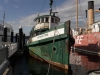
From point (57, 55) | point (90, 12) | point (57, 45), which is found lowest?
point (57, 55)

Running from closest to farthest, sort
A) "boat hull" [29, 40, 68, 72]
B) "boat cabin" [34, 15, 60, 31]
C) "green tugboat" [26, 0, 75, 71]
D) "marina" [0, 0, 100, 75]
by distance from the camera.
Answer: "marina" [0, 0, 100, 75]
"green tugboat" [26, 0, 75, 71]
"boat hull" [29, 40, 68, 72]
"boat cabin" [34, 15, 60, 31]

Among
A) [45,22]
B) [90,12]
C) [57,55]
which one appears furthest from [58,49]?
[90,12]

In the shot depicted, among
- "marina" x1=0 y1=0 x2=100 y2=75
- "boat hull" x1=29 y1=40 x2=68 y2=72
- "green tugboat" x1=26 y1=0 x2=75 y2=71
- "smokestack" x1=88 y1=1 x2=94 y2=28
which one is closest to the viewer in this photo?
"marina" x1=0 y1=0 x2=100 y2=75

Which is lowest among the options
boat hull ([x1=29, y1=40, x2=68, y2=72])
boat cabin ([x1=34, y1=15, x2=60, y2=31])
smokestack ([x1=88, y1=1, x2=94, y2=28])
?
boat hull ([x1=29, y1=40, x2=68, y2=72])

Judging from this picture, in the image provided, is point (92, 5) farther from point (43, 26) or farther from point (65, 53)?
point (65, 53)

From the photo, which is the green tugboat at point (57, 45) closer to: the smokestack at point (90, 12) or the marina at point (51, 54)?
the marina at point (51, 54)

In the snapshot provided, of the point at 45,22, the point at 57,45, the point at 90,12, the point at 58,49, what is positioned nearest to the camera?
the point at 58,49

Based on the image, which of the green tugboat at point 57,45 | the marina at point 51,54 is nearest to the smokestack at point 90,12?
the marina at point 51,54

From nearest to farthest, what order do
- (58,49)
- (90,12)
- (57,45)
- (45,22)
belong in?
1. (58,49)
2. (57,45)
3. (45,22)
4. (90,12)

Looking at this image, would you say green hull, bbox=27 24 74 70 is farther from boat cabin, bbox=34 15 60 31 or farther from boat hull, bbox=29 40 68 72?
boat cabin, bbox=34 15 60 31

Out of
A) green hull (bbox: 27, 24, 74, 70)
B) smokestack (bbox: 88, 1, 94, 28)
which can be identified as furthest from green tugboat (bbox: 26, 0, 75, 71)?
smokestack (bbox: 88, 1, 94, 28)

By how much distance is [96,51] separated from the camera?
78.3 ft

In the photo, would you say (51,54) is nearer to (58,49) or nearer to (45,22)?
(58,49)

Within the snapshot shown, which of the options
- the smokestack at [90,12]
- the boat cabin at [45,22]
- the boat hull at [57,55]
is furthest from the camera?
the smokestack at [90,12]
